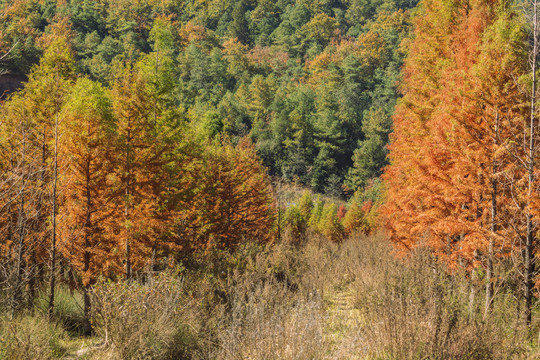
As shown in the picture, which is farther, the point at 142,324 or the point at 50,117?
the point at 50,117

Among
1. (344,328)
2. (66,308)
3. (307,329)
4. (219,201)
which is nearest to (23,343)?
(307,329)

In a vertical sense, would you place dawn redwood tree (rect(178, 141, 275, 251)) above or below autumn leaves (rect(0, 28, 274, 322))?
below

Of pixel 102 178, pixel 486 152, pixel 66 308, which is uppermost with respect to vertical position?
pixel 486 152

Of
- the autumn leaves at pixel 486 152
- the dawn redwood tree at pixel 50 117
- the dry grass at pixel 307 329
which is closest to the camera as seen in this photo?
the dry grass at pixel 307 329

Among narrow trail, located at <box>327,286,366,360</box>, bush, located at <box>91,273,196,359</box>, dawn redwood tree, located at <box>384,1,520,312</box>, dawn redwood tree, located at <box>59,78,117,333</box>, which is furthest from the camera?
dawn redwood tree, located at <box>59,78,117,333</box>

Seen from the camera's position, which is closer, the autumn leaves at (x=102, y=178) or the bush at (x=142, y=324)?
the bush at (x=142, y=324)

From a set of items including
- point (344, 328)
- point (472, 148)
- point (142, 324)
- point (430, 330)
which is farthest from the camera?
point (472, 148)

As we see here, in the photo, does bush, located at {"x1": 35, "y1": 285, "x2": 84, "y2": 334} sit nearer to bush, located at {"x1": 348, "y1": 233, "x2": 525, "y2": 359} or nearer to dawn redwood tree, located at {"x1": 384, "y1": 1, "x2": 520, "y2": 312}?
bush, located at {"x1": 348, "y1": 233, "x2": 525, "y2": 359}

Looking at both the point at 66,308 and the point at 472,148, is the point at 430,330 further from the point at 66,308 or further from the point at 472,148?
the point at 66,308

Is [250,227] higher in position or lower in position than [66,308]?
lower

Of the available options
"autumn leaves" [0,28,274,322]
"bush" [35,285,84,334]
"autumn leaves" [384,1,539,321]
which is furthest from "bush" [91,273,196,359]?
"autumn leaves" [384,1,539,321]

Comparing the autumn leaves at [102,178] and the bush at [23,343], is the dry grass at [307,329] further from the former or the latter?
the autumn leaves at [102,178]

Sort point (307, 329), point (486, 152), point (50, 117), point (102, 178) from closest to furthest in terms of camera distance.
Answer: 1. point (307, 329)
2. point (486, 152)
3. point (102, 178)
4. point (50, 117)

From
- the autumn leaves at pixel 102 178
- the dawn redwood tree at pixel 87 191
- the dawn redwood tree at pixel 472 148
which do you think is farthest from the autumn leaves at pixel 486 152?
the dawn redwood tree at pixel 87 191
